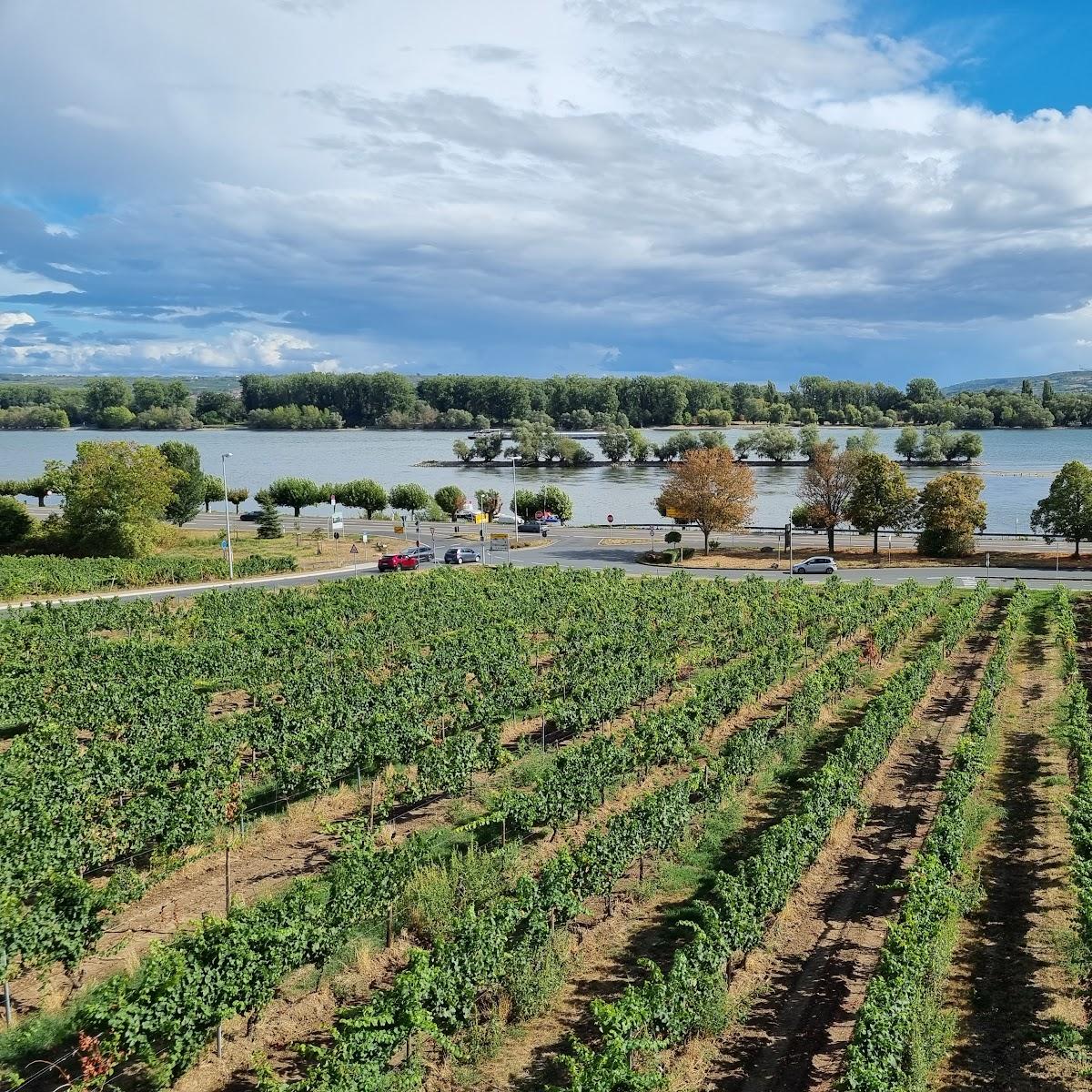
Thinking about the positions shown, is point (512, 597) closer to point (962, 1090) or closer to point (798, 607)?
point (798, 607)

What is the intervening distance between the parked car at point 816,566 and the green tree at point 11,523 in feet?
164

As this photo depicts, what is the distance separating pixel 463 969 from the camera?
12.3 meters

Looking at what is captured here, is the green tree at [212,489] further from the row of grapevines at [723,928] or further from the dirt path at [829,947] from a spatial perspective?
the dirt path at [829,947]

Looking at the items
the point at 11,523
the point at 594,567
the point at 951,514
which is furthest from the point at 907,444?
the point at 11,523

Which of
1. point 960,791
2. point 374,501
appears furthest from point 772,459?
point 960,791

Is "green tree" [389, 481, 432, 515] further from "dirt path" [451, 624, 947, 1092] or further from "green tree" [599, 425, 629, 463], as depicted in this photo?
"green tree" [599, 425, 629, 463]

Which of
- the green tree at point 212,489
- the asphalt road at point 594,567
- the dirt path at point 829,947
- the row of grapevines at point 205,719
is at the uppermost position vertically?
the green tree at point 212,489

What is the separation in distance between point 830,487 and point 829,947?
165 ft

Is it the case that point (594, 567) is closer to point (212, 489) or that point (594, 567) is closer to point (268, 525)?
point (268, 525)

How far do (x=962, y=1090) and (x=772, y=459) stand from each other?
502ft

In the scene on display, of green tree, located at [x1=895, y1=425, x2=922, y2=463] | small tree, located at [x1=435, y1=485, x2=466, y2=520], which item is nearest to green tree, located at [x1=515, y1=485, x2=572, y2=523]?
small tree, located at [x1=435, y1=485, x2=466, y2=520]

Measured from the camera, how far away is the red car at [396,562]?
2157 inches

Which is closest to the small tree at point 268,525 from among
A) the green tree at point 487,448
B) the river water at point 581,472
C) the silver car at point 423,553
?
the silver car at point 423,553

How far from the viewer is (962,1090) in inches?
456
